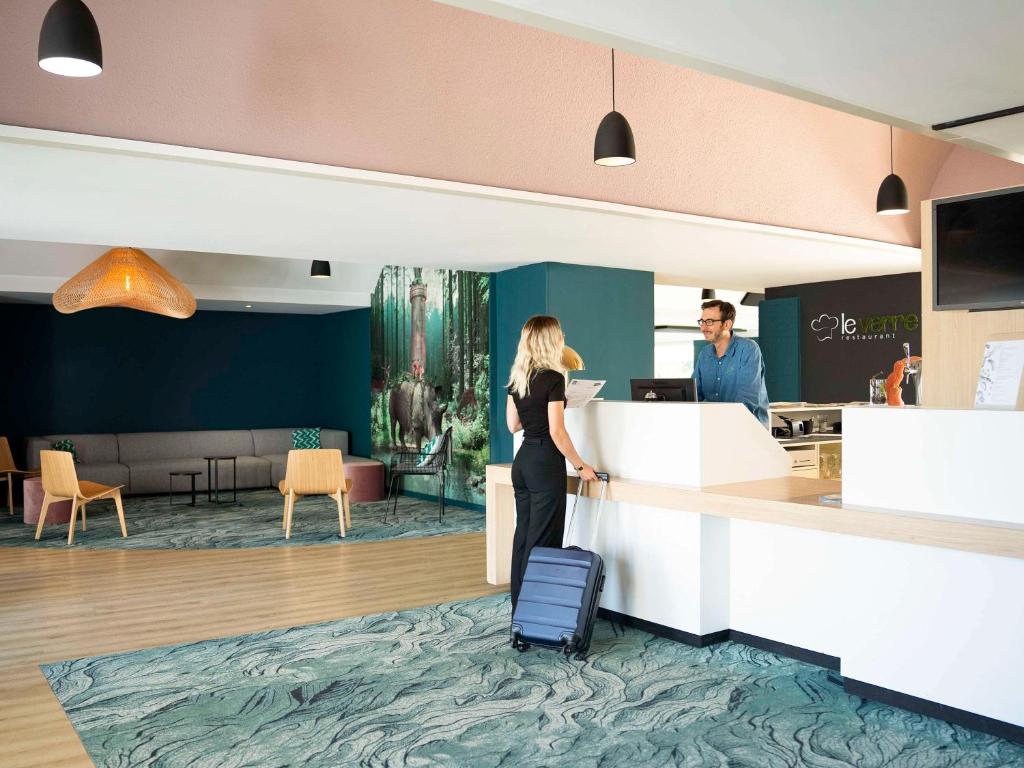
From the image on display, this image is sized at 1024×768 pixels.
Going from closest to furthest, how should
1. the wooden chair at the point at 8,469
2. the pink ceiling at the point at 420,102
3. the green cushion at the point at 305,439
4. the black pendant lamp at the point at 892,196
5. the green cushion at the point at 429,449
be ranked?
the pink ceiling at the point at 420,102, the black pendant lamp at the point at 892,196, the wooden chair at the point at 8,469, the green cushion at the point at 429,449, the green cushion at the point at 305,439

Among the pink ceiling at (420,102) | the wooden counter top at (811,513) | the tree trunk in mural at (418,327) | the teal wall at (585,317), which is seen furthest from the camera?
the tree trunk in mural at (418,327)

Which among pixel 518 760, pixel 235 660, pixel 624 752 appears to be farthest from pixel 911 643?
pixel 235 660

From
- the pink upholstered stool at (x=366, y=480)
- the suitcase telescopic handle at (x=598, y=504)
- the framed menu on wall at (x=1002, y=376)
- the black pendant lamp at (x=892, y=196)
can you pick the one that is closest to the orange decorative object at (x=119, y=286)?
the pink upholstered stool at (x=366, y=480)

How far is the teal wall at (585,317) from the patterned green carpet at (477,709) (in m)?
4.72

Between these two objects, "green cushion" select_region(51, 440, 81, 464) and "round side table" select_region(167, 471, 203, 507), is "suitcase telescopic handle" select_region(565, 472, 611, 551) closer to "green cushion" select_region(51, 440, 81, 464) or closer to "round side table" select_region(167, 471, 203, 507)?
"round side table" select_region(167, 471, 203, 507)

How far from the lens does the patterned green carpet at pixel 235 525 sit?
8664 mm

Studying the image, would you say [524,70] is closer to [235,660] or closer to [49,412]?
[235,660]

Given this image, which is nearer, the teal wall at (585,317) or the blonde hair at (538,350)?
the blonde hair at (538,350)

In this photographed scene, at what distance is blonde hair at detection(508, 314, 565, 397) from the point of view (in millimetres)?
5020

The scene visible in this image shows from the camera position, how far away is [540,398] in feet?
16.5

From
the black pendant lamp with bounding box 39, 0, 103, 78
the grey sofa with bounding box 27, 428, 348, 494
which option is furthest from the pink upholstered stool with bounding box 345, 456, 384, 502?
the black pendant lamp with bounding box 39, 0, 103, 78

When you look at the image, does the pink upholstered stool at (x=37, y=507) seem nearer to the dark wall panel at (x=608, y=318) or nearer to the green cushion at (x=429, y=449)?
the green cushion at (x=429, y=449)

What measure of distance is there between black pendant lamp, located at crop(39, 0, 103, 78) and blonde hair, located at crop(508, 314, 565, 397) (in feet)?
8.02

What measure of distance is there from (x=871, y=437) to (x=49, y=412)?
11862 mm
